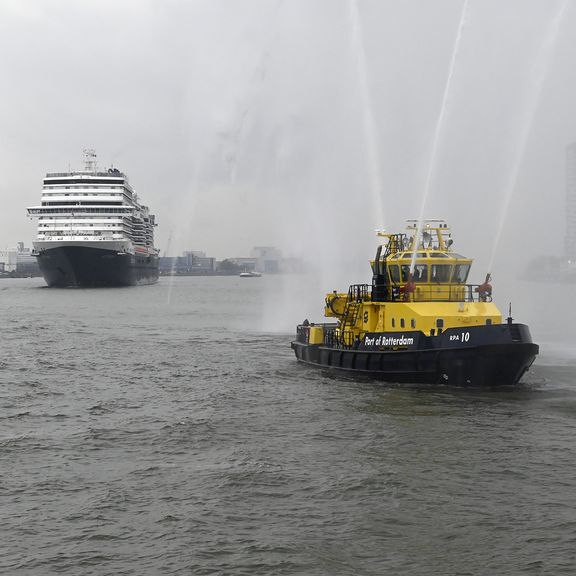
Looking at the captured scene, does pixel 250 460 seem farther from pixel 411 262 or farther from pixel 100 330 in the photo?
pixel 100 330

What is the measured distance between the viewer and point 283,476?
1666cm

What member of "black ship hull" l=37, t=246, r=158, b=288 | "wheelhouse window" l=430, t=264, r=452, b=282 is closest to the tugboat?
"wheelhouse window" l=430, t=264, r=452, b=282

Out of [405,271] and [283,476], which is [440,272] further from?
[283,476]

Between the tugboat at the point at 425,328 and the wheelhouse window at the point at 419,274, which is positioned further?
the wheelhouse window at the point at 419,274

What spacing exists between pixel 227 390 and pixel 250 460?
32.4ft

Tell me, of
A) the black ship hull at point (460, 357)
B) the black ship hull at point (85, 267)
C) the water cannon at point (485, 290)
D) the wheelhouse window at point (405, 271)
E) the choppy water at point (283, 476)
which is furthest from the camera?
the black ship hull at point (85, 267)

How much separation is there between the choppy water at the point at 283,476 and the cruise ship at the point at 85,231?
86.1 meters

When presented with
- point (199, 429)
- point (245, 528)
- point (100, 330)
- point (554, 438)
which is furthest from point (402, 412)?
point (100, 330)

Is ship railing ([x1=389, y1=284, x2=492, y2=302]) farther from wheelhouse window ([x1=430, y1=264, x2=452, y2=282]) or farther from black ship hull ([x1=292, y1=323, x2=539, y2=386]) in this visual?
black ship hull ([x1=292, y1=323, x2=539, y2=386])

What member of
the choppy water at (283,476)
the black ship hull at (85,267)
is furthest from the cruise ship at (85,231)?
the choppy water at (283,476)

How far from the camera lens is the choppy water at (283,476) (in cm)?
1274

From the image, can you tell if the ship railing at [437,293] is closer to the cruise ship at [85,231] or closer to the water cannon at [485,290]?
the water cannon at [485,290]

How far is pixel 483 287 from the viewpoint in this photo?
91.6ft

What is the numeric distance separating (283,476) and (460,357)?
432 inches
